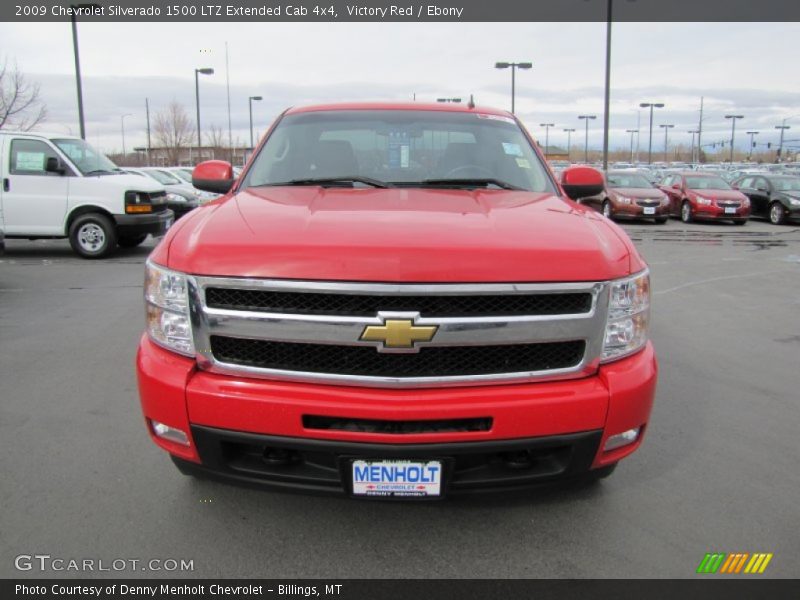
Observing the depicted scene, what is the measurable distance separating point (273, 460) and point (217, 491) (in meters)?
0.81

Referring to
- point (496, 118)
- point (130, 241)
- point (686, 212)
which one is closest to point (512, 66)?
point (686, 212)

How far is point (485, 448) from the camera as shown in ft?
7.23

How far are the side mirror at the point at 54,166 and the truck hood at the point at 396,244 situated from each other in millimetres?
9290

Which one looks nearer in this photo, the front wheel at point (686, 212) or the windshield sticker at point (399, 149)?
the windshield sticker at point (399, 149)

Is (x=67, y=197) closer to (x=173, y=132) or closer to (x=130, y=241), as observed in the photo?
(x=130, y=241)

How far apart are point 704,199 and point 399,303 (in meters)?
19.1

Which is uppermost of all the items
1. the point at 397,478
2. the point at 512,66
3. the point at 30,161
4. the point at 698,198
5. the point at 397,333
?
the point at 512,66

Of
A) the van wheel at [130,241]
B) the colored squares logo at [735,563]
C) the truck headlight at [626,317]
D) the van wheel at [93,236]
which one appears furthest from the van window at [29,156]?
the colored squares logo at [735,563]

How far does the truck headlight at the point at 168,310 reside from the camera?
236cm

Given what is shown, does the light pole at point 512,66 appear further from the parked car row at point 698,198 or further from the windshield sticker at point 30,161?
the windshield sticker at point 30,161

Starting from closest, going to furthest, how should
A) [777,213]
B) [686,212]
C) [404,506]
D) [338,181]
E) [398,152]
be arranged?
1. [404,506]
2. [338,181]
3. [398,152]
4. [777,213]
5. [686,212]

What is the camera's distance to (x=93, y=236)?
10.9 metres

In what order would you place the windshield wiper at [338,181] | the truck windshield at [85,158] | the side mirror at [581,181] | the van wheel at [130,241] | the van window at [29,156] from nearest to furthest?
the windshield wiper at [338,181] < the side mirror at [581,181] < the van window at [29,156] < the truck windshield at [85,158] < the van wheel at [130,241]

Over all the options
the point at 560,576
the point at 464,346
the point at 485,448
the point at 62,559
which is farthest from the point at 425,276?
the point at 62,559
